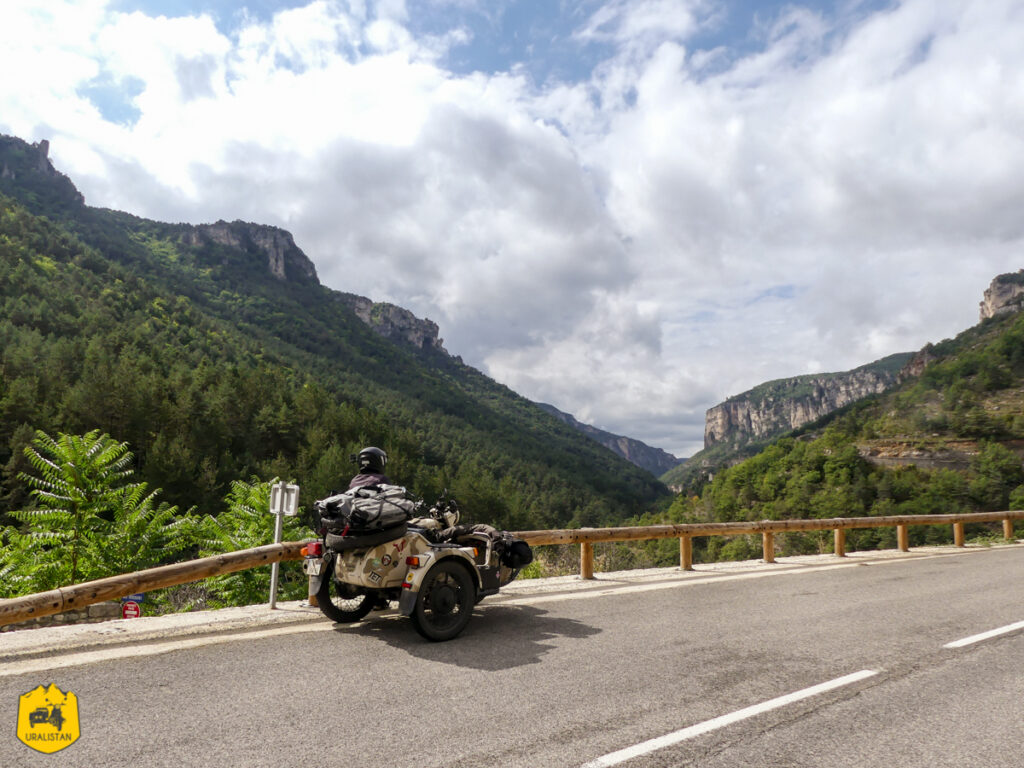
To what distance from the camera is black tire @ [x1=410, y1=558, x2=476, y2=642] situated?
5473mm

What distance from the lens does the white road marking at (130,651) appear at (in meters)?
4.41

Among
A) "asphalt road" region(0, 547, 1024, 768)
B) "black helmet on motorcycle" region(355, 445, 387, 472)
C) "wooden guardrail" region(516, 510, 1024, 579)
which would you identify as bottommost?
"asphalt road" region(0, 547, 1024, 768)

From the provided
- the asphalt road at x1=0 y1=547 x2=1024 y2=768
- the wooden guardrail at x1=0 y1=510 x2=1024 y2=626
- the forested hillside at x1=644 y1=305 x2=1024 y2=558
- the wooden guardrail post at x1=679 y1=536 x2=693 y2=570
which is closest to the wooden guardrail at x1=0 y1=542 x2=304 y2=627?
the wooden guardrail at x1=0 y1=510 x2=1024 y2=626

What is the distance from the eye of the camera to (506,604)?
7.39m

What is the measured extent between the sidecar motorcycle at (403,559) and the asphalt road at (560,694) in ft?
1.01

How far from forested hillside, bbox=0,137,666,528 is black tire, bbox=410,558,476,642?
14.4 metres

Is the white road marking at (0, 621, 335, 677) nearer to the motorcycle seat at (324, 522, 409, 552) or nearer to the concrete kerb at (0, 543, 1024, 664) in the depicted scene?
the concrete kerb at (0, 543, 1024, 664)

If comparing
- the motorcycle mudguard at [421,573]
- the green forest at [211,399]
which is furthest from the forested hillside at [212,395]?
the motorcycle mudguard at [421,573]

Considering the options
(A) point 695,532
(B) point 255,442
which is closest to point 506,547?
(A) point 695,532

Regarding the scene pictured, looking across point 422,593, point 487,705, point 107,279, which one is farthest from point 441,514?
point 107,279

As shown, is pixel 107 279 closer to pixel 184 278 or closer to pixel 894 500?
pixel 184 278

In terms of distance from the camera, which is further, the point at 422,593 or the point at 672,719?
the point at 422,593

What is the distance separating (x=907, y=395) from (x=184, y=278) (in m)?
189

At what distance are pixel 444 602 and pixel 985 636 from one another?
5.42m
